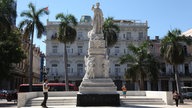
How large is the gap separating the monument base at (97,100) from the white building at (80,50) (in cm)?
3619

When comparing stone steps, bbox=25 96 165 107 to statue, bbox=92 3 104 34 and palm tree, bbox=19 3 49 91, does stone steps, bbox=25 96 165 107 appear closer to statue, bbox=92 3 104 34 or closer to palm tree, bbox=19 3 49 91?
statue, bbox=92 3 104 34

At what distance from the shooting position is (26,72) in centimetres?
6856

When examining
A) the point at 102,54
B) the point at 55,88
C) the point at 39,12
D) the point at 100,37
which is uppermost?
the point at 39,12

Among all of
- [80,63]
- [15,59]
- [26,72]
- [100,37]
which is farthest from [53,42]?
[100,37]

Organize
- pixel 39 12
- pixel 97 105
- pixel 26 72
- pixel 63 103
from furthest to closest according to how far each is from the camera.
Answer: pixel 26 72, pixel 39 12, pixel 63 103, pixel 97 105

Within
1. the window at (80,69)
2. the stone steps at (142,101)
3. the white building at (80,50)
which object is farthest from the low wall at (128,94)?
the window at (80,69)

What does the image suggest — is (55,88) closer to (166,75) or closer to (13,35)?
(13,35)

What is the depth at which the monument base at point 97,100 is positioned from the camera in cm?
1845

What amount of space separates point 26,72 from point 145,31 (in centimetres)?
3202

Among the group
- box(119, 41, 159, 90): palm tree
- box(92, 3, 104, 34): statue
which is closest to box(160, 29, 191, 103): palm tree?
box(119, 41, 159, 90): palm tree

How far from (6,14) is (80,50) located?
26.8m

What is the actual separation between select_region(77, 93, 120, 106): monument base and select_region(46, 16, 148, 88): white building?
36.2 metres

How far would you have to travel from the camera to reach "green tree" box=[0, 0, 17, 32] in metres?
30.0

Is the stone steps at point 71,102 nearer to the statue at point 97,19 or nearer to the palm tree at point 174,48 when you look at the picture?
the statue at point 97,19
